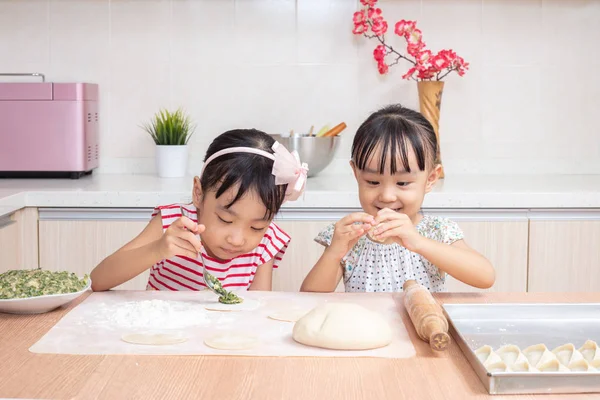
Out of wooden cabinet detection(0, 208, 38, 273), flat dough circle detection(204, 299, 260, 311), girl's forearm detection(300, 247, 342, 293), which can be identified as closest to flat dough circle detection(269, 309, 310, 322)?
flat dough circle detection(204, 299, 260, 311)

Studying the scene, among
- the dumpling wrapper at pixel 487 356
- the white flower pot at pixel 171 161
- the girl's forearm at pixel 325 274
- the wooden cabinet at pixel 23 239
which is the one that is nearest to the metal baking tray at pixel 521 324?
the dumpling wrapper at pixel 487 356

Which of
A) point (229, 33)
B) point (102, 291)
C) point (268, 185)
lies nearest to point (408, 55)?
point (229, 33)

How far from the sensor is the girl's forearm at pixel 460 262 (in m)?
1.49

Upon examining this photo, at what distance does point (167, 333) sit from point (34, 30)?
199 cm

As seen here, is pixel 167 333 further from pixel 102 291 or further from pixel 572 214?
pixel 572 214

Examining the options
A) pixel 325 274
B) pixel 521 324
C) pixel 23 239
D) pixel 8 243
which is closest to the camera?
pixel 521 324

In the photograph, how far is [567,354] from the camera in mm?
1055

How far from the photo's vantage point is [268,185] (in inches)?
57.4

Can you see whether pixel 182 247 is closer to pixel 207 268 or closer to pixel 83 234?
pixel 207 268

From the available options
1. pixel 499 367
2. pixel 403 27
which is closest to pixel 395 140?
pixel 499 367

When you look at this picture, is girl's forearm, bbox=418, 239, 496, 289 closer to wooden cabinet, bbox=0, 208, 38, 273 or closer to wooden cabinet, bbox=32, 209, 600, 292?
wooden cabinet, bbox=32, 209, 600, 292

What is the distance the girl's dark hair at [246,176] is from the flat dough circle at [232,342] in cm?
36

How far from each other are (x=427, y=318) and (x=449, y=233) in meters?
0.59

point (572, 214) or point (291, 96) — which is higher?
point (291, 96)
